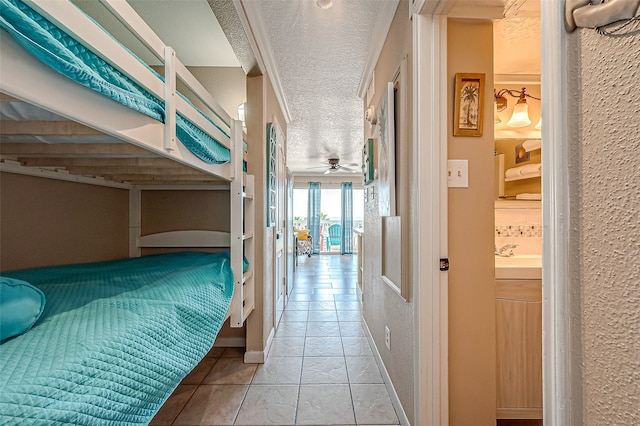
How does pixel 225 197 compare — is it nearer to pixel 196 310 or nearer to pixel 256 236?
pixel 256 236

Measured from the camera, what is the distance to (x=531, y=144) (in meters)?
1.99

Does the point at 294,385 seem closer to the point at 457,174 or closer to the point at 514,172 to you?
the point at 457,174

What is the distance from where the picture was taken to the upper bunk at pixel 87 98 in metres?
0.58

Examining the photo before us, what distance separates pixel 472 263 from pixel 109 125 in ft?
4.62

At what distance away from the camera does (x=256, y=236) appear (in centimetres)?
231

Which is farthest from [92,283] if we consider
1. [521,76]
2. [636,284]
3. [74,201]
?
[521,76]

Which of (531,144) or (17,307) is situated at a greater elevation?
(531,144)

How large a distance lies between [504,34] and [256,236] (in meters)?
2.07

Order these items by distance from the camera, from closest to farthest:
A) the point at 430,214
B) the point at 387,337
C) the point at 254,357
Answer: the point at 430,214, the point at 387,337, the point at 254,357

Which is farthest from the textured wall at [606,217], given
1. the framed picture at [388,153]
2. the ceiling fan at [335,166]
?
the ceiling fan at [335,166]

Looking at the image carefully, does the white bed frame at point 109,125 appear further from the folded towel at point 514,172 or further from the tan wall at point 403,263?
the folded towel at point 514,172

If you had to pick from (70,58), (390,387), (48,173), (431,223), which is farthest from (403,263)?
(48,173)

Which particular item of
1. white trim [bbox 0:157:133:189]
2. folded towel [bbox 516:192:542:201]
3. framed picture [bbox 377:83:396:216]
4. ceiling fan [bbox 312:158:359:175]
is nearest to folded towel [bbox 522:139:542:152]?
folded towel [bbox 516:192:542:201]

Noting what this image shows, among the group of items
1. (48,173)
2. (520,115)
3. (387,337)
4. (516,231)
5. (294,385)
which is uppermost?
(520,115)
